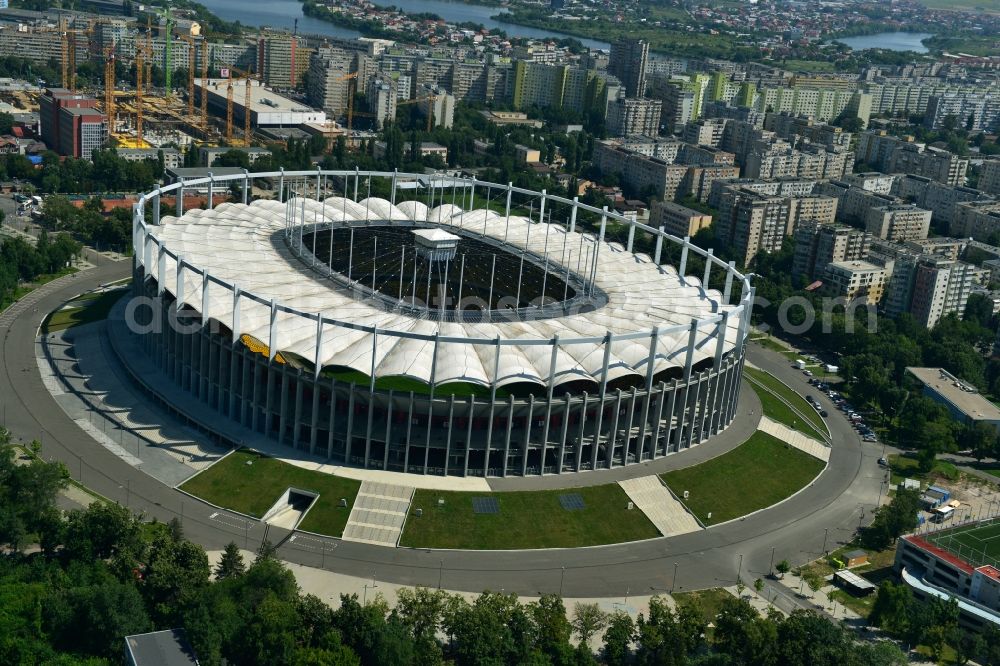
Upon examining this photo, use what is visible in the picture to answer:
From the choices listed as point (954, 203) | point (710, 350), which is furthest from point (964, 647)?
point (954, 203)

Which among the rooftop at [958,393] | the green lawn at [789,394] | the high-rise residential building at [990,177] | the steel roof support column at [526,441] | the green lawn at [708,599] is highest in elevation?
the high-rise residential building at [990,177]

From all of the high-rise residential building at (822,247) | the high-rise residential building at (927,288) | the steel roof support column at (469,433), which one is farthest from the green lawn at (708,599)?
the high-rise residential building at (822,247)

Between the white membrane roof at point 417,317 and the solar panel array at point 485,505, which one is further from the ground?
the white membrane roof at point 417,317

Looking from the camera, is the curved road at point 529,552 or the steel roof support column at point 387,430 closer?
the curved road at point 529,552

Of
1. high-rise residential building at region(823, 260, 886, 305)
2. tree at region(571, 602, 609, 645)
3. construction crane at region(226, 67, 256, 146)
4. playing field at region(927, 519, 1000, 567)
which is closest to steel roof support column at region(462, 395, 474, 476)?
tree at region(571, 602, 609, 645)

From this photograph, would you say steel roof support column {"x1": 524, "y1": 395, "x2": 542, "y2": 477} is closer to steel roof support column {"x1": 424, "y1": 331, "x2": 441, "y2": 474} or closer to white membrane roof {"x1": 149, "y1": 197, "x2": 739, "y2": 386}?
white membrane roof {"x1": 149, "y1": 197, "x2": 739, "y2": 386}

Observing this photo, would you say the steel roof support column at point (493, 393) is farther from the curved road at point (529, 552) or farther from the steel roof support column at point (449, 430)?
the curved road at point (529, 552)

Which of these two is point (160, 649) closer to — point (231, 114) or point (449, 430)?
point (449, 430)

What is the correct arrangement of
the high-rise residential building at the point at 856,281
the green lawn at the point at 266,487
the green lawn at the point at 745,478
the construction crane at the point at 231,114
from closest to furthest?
the green lawn at the point at 266,487 < the green lawn at the point at 745,478 < the high-rise residential building at the point at 856,281 < the construction crane at the point at 231,114
